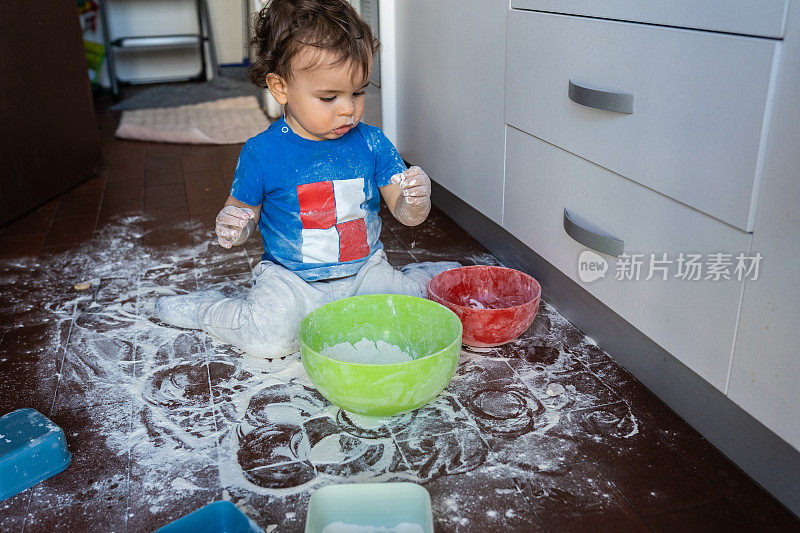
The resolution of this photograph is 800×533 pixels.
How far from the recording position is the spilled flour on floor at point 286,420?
0.86 m

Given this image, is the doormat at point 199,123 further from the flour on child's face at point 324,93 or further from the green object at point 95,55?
the flour on child's face at point 324,93

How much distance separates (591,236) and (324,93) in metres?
0.47

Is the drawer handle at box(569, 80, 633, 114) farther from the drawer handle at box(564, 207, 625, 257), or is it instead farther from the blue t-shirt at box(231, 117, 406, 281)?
the blue t-shirt at box(231, 117, 406, 281)

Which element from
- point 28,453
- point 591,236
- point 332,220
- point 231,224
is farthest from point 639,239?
point 28,453

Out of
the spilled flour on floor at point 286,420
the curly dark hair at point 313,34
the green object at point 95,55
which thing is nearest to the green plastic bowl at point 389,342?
the spilled flour on floor at point 286,420

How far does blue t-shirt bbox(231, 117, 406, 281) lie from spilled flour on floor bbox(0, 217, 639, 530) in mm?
187

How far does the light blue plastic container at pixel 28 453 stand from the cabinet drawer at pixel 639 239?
0.81 meters

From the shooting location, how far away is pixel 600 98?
3.27ft

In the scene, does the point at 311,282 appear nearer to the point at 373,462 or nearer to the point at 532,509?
the point at 373,462

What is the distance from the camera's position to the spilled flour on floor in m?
0.86

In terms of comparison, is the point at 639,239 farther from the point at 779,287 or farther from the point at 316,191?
the point at 316,191

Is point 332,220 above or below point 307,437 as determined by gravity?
above

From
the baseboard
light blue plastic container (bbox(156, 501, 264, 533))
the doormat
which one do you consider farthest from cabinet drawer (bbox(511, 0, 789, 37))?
the doormat

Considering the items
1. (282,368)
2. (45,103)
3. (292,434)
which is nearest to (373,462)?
(292,434)
